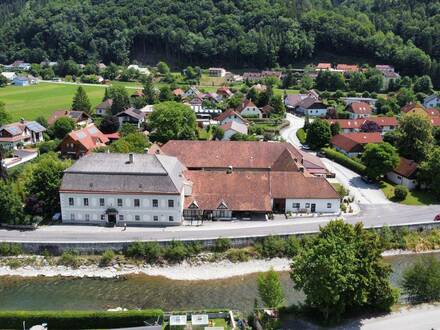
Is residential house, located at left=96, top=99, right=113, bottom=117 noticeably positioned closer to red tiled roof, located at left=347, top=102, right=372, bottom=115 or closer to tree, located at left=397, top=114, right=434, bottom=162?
red tiled roof, located at left=347, top=102, right=372, bottom=115

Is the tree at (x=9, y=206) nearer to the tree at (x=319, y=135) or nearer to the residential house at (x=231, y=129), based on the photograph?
the residential house at (x=231, y=129)

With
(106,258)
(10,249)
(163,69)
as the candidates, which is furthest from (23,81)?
(106,258)

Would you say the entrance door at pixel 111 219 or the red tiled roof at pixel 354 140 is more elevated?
the red tiled roof at pixel 354 140

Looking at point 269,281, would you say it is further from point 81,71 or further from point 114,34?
point 114,34

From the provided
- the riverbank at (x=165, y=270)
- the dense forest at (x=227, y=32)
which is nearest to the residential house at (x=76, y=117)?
the riverbank at (x=165, y=270)

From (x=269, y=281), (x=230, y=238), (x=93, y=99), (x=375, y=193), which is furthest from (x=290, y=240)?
(x=93, y=99)

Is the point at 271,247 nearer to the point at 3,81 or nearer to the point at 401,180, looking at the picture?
the point at 401,180
